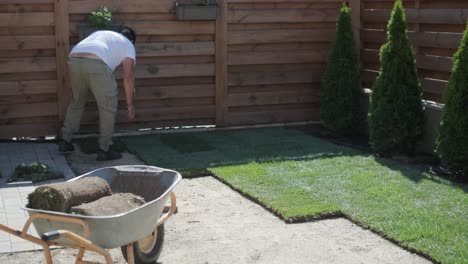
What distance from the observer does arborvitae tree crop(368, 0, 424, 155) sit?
8164 mm

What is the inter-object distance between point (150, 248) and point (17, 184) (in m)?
2.66

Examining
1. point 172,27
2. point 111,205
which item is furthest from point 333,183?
point 172,27

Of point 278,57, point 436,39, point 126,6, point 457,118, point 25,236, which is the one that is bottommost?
point 25,236

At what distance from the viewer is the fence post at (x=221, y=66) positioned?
994cm

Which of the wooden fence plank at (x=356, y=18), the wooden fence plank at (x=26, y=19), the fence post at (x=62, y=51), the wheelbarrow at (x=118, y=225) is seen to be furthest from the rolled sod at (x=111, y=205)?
the wooden fence plank at (x=356, y=18)

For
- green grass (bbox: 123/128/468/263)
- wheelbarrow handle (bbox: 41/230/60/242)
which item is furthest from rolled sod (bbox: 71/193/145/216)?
green grass (bbox: 123/128/468/263)

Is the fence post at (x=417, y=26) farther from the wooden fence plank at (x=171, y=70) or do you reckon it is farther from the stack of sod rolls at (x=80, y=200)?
the stack of sod rolls at (x=80, y=200)

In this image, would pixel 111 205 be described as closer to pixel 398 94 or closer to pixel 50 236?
pixel 50 236

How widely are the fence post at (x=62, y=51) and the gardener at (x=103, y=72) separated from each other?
2.62 ft

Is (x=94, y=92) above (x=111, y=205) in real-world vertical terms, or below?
above

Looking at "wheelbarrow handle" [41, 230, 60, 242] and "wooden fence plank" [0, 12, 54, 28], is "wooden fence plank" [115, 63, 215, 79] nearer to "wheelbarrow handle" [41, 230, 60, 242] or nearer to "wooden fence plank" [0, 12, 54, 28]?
"wooden fence plank" [0, 12, 54, 28]

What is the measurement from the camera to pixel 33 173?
289 inches

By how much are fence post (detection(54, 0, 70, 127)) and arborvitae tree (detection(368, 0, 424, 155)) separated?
13.2 ft

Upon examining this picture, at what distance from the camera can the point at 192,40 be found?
389 inches
